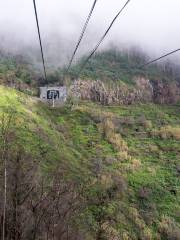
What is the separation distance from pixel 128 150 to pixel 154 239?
Answer: 3518 cm

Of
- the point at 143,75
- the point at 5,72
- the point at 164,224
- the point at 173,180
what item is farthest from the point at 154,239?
the point at 143,75

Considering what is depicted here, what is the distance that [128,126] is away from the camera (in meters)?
113

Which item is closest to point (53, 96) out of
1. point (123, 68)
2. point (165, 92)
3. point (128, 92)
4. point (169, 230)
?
point (128, 92)

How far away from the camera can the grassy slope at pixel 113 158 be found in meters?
64.4

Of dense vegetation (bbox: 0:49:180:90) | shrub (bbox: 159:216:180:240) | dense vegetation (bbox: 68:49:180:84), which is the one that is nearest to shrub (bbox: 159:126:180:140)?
dense vegetation (bbox: 0:49:180:90)

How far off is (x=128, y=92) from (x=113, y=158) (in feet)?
215

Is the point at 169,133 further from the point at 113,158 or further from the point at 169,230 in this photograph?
the point at 169,230

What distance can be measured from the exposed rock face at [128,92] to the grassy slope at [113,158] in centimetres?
1736

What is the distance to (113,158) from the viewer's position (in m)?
87.9

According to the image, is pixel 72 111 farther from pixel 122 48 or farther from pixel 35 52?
pixel 122 48

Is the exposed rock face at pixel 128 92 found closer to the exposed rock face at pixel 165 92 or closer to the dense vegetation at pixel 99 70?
the exposed rock face at pixel 165 92

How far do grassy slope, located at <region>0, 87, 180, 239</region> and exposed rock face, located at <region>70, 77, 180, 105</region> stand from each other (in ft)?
56.9

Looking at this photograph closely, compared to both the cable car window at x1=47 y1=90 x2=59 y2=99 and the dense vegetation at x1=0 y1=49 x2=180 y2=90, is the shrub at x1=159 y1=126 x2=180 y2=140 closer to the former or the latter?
the dense vegetation at x1=0 y1=49 x2=180 y2=90

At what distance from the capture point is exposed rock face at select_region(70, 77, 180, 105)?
143875mm
